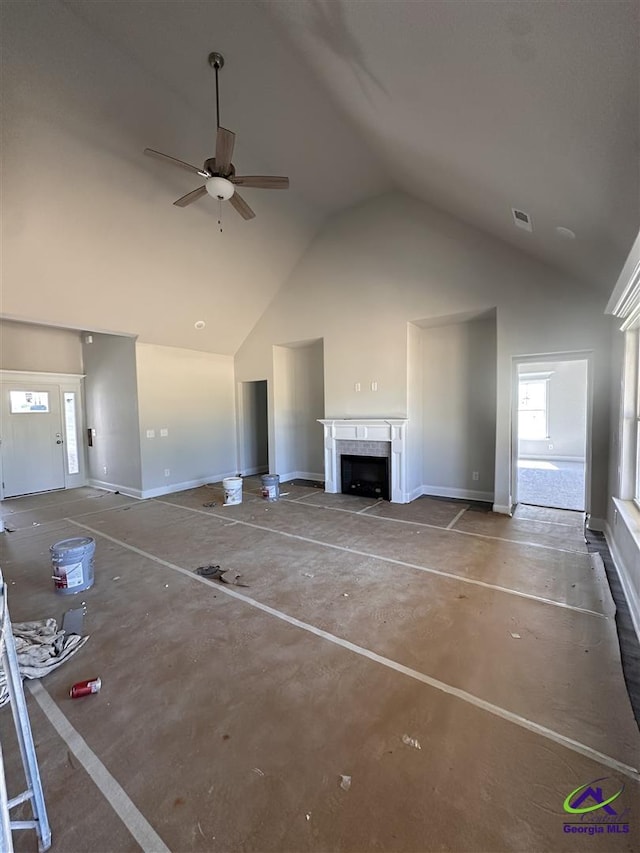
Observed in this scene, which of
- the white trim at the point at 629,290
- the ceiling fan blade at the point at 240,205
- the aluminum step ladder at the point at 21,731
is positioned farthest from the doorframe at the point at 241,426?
the aluminum step ladder at the point at 21,731

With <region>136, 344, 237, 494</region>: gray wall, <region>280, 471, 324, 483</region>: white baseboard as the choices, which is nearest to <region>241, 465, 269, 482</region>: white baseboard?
<region>136, 344, 237, 494</region>: gray wall

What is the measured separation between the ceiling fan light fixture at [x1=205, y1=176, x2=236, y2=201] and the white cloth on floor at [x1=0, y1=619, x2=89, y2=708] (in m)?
3.82

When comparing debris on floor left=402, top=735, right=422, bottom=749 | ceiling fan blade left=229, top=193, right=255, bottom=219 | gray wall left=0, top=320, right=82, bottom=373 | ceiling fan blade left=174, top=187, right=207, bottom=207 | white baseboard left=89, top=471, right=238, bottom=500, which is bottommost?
debris on floor left=402, top=735, right=422, bottom=749

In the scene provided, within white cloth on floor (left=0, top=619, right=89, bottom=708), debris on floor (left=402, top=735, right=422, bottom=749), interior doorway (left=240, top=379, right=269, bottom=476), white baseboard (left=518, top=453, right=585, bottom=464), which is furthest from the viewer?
white baseboard (left=518, top=453, right=585, bottom=464)

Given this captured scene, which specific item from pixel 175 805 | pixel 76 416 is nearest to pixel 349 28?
pixel 175 805

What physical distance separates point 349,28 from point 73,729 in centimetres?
427

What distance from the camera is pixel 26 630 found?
248cm

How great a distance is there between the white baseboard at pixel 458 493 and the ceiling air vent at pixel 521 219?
369 cm

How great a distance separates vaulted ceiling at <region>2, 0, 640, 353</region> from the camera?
1745 mm

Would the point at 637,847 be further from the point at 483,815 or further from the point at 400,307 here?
the point at 400,307

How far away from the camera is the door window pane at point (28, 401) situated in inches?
260

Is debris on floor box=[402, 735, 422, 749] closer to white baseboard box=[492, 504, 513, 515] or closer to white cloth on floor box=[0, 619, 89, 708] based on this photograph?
white cloth on floor box=[0, 619, 89, 708]

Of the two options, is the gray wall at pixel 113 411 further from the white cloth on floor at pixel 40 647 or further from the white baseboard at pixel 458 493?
the white baseboard at pixel 458 493

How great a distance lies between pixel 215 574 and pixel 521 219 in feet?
14.8
